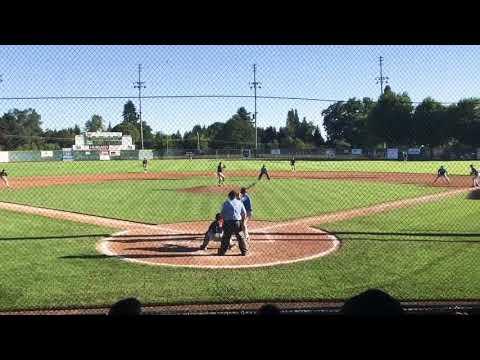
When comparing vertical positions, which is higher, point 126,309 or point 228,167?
point 126,309

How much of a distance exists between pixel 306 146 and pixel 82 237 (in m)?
51.7

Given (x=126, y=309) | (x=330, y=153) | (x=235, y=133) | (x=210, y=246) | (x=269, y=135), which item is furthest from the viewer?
(x=269, y=135)

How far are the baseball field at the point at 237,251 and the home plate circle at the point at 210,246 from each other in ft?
0.09

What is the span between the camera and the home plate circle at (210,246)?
10398mm

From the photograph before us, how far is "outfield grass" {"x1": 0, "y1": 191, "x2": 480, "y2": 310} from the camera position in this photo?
820cm

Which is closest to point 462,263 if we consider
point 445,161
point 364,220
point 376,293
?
point 364,220

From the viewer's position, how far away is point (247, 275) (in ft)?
30.7

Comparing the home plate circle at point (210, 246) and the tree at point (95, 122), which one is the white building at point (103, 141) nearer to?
the tree at point (95, 122)

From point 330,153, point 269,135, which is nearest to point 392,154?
point 330,153

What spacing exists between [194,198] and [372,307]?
20.2 meters

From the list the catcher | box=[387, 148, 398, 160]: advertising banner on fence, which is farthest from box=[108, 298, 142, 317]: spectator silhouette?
box=[387, 148, 398, 160]: advertising banner on fence

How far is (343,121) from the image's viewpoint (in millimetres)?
50188

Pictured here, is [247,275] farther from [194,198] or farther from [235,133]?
[235,133]
